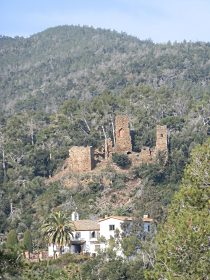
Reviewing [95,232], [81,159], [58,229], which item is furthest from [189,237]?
[81,159]

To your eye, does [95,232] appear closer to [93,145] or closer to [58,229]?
[58,229]

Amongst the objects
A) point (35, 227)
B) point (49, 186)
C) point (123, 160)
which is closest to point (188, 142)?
point (123, 160)

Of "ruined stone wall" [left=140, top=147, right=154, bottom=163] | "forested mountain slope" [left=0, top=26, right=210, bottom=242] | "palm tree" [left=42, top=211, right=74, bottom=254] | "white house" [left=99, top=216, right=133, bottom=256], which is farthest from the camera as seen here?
"ruined stone wall" [left=140, top=147, right=154, bottom=163]

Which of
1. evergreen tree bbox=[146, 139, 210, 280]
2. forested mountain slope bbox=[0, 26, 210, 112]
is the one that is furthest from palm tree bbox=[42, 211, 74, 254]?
forested mountain slope bbox=[0, 26, 210, 112]

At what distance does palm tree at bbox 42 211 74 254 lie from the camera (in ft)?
186

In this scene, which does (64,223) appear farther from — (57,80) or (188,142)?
(57,80)

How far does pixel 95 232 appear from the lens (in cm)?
6084

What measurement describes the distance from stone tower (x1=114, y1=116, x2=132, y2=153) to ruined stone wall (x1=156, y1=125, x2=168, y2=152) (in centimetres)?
253

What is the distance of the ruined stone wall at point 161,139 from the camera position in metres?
72.0

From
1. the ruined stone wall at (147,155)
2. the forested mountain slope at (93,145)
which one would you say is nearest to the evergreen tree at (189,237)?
the forested mountain slope at (93,145)

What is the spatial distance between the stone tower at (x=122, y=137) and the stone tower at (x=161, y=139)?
2.52 metres

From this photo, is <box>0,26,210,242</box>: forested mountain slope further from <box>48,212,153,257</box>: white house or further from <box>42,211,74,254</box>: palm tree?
<box>42,211,74,254</box>: palm tree

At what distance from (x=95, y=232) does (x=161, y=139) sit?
13.9 metres

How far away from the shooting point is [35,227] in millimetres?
65688
